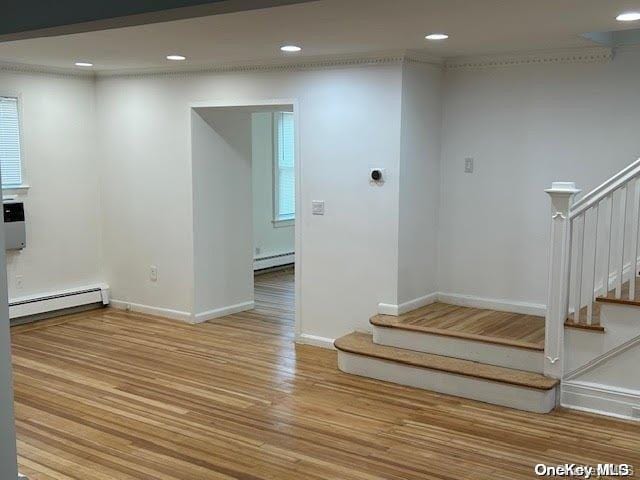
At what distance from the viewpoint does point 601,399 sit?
186 inches

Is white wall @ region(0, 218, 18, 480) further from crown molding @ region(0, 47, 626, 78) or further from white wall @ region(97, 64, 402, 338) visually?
crown molding @ region(0, 47, 626, 78)

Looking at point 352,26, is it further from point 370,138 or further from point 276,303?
point 276,303

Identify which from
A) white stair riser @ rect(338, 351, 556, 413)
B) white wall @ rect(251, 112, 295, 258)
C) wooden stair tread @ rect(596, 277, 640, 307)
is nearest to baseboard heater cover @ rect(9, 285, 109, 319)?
white wall @ rect(251, 112, 295, 258)

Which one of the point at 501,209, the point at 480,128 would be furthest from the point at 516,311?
the point at 480,128

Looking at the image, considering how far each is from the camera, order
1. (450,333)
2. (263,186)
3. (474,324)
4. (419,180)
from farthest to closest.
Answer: (263,186)
(419,180)
(474,324)
(450,333)

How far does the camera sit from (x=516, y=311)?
19.6ft

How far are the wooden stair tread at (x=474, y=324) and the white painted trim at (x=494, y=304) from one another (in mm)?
61

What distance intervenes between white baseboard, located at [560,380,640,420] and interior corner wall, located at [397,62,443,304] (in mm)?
1567

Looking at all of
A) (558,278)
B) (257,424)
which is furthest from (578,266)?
(257,424)

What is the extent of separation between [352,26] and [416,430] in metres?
2.54

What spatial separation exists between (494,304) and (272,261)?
14.6ft

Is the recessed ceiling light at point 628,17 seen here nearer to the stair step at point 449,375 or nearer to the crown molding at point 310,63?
the crown molding at point 310,63

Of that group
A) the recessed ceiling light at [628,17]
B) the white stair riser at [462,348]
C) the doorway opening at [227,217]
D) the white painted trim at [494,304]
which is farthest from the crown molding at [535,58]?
the white stair riser at [462,348]

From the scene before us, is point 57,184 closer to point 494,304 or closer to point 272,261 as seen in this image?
point 272,261
